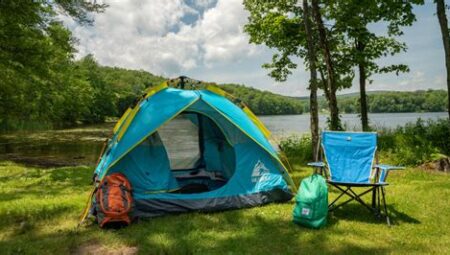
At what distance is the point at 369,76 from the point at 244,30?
15.9 ft

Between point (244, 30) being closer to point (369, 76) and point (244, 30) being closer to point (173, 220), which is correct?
point (369, 76)

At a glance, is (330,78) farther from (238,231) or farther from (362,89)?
(238,231)

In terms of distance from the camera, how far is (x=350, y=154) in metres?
5.34

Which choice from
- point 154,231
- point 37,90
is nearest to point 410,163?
point 154,231

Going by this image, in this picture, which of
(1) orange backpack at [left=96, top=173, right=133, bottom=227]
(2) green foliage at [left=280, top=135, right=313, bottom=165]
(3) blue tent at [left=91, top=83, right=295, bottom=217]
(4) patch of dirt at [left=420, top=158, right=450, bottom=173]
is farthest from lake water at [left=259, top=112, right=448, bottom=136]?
(1) orange backpack at [left=96, top=173, right=133, bottom=227]

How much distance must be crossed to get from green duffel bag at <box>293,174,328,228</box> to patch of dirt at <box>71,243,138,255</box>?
6.61ft

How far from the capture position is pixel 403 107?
4369 centimetres

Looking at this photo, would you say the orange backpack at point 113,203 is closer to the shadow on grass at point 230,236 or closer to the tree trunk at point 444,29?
the shadow on grass at point 230,236

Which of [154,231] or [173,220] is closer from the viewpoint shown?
[154,231]

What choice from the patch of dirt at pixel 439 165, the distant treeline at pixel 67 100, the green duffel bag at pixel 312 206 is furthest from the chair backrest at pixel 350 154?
the patch of dirt at pixel 439 165

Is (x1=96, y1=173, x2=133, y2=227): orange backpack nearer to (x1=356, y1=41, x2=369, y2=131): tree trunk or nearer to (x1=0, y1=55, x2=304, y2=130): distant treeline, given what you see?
(x1=0, y1=55, x2=304, y2=130): distant treeline

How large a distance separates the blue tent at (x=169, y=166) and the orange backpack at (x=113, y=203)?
0.25 meters

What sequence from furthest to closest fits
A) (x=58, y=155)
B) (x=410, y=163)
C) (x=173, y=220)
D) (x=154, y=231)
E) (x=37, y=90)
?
(x=58, y=155) → (x=37, y=90) → (x=410, y=163) → (x=173, y=220) → (x=154, y=231)

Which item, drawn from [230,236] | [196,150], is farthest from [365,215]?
[196,150]
